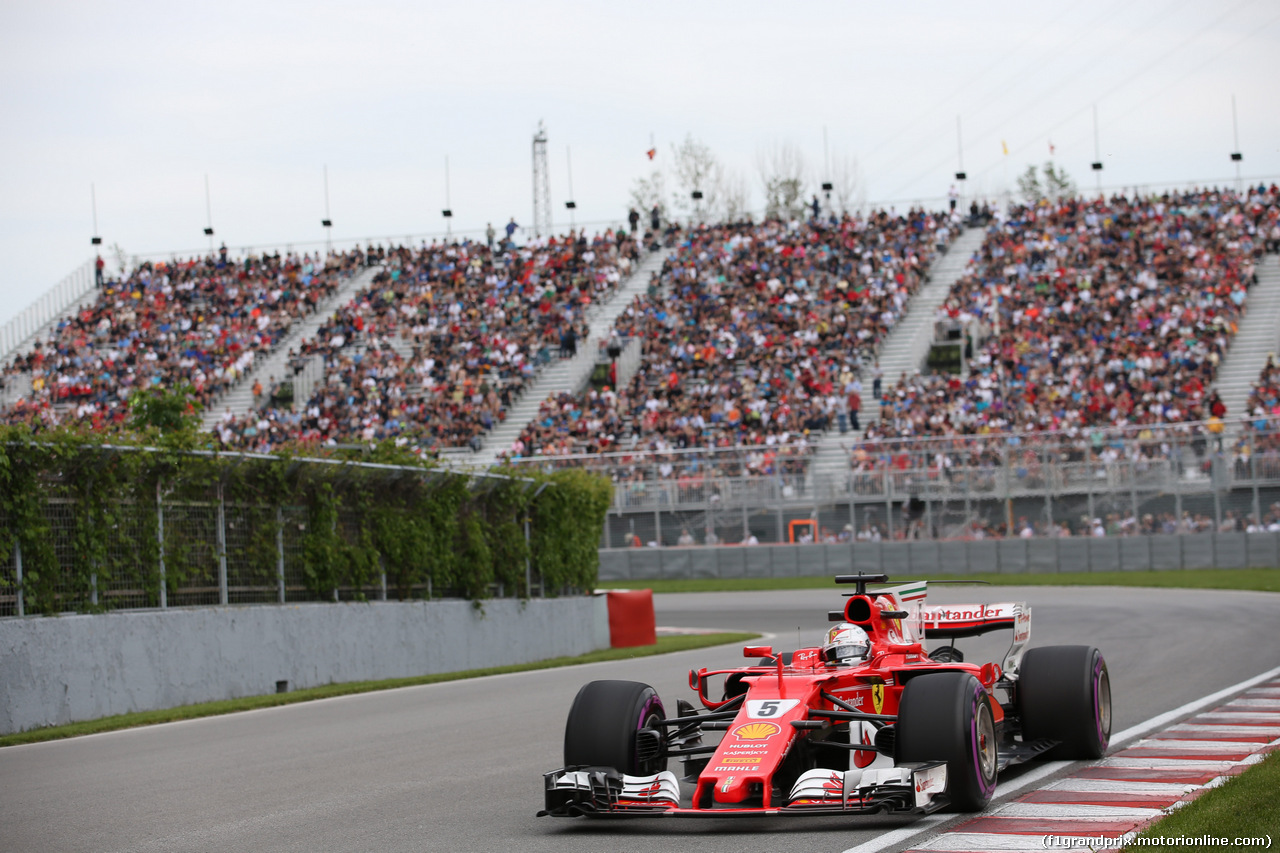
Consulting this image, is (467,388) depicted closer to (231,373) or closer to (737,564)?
(231,373)

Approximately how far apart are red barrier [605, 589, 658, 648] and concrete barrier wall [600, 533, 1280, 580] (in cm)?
935

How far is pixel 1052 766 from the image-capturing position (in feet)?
31.0

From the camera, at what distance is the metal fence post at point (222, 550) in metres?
16.5

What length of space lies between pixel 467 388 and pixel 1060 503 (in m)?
18.0

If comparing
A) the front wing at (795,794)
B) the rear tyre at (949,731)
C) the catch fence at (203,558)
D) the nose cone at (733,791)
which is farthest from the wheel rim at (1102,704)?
the catch fence at (203,558)

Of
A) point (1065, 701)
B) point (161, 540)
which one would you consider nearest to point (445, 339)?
point (161, 540)

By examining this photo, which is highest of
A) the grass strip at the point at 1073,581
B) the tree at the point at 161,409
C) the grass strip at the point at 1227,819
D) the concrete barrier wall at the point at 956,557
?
the tree at the point at 161,409

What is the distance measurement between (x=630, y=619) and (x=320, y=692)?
326 inches

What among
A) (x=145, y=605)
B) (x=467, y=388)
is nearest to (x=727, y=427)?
(x=467, y=388)

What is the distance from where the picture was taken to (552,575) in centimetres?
2333

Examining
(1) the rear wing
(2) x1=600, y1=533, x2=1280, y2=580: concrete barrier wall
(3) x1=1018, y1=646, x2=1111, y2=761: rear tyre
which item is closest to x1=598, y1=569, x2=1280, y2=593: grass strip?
(2) x1=600, y1=533, x2=1280, y2=580: concrete barrier wall

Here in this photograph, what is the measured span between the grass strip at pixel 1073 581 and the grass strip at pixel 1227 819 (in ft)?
60.7

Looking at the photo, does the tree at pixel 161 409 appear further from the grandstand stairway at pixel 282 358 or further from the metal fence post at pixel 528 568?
the grandstand stairway at pixel 282 358

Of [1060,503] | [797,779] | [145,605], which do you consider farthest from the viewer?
[1060,503]
